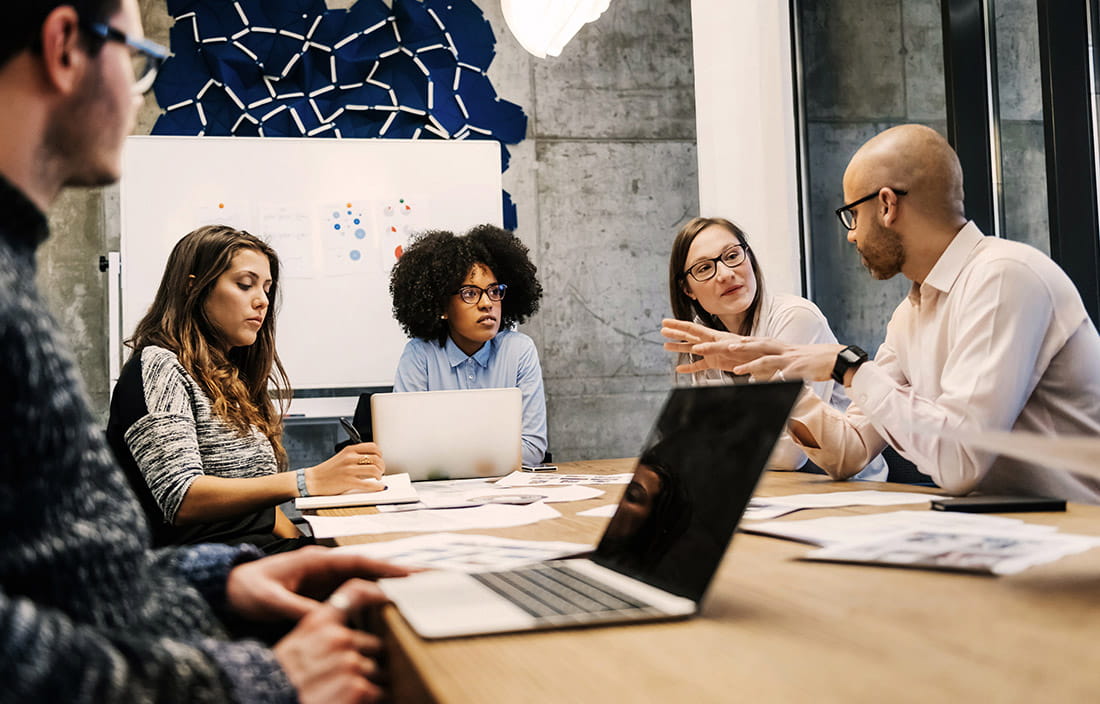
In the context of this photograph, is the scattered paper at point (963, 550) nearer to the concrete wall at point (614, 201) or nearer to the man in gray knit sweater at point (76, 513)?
the man in gray knit sweater at point (76, 513)

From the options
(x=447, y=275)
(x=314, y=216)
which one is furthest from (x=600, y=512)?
(x=314, y=216)

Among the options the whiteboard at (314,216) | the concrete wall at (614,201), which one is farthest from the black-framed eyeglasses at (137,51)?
the concrete wall at (614,201)

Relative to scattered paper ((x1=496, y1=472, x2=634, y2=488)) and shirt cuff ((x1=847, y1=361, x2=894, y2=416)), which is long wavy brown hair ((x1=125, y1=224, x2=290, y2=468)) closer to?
scattered paper ((x1=496, y1=472, x2=634, y2=488))

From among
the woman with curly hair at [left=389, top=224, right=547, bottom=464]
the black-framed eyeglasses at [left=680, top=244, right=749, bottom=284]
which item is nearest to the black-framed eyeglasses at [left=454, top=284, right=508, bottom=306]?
the woman with curly hair at [left=389, top=224, right=547, bottom=464]

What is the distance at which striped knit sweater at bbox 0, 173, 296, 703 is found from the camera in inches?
19.8

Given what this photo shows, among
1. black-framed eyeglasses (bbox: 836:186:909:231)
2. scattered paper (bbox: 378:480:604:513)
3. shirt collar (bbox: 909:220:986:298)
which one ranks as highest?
black-framed eyeglasses (bbox: 836:186:909:231)

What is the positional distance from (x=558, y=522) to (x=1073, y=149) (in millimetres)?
2502

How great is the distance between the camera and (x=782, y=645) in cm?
63

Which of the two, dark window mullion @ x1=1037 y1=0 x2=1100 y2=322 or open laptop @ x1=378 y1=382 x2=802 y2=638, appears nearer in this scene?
open laptop @ x1=378 y1=382 x2=802 y2=638

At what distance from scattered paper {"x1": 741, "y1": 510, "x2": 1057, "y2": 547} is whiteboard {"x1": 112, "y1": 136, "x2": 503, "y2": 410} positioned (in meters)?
3.34

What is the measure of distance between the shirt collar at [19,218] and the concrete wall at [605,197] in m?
4.02

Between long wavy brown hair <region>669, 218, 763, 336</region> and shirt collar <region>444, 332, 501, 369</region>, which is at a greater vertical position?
long wavy brown hair <region>669, 218, 763, 336</region>

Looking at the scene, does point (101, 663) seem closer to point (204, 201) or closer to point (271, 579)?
point (271, 579)

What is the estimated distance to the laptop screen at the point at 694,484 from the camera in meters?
0.73
